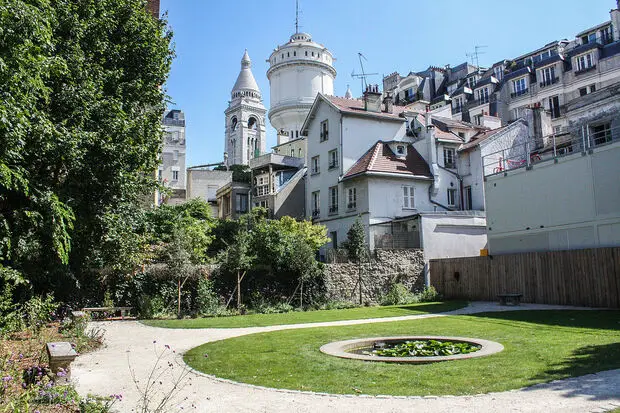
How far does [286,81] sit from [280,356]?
2883 inches

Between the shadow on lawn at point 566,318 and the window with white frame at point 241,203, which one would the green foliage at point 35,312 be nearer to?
the shadow on lawn at point 566,318

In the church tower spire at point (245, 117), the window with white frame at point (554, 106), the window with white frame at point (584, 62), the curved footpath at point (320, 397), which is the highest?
the church tower spire at point (245, 117)

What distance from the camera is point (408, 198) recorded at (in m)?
38.2

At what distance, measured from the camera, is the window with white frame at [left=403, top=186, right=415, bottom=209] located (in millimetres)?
38000

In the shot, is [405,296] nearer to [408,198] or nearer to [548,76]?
[408,198]

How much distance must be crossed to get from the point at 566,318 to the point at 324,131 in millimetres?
27764

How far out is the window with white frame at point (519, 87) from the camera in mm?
57281

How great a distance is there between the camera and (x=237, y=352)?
1197 cm

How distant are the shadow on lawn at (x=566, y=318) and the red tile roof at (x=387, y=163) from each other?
18.6 metres

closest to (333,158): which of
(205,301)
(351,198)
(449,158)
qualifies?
(351,198)

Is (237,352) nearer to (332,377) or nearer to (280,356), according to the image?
(280,356)

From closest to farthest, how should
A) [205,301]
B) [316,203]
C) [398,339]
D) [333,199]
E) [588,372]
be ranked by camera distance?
[588,372] → [398,339] → [205,301] → [333,199] → [316,203]

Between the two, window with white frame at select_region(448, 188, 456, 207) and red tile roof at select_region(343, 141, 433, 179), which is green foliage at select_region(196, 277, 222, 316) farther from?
window with white frame at select_region(448, 188, 456, 207)

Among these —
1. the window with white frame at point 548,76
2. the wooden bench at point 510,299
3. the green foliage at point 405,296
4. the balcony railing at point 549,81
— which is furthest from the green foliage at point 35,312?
the window with white frame at point 548,76
